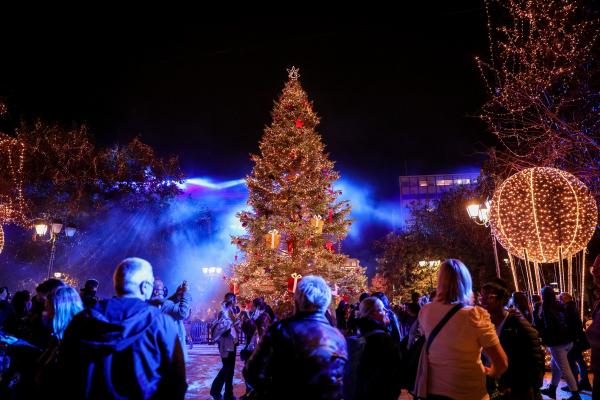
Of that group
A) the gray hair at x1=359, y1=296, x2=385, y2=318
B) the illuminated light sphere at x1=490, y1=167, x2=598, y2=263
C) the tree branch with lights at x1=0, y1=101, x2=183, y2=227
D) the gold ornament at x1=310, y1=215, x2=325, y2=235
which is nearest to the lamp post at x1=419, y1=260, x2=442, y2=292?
the gold ornament at x1=310, y1=215, x2=325, y2=235

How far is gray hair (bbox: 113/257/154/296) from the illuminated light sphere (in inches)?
323

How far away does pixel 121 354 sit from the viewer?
2781mm

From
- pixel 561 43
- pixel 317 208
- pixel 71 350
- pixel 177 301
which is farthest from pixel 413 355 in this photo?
pixel 317 208

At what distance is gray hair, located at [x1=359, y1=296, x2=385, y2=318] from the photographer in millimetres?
4238

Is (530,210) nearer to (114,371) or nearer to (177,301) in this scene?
(177,301)

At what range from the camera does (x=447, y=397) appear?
3.22 meters

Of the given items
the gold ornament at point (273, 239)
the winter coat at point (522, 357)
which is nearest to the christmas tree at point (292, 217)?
the gold ornament at point (273, 239)

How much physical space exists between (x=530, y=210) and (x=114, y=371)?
8.59 m

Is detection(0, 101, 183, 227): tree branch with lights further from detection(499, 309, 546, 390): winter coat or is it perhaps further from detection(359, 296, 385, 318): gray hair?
detection(499, 309, 546, 390): winter coat

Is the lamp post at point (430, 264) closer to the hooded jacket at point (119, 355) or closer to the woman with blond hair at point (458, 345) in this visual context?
the woman with blond hair at point (458, 345)

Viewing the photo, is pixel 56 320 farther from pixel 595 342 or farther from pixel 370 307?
pixel 595 342

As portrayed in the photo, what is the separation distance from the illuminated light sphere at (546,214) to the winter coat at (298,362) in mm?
7304

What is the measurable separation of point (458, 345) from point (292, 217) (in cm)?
1621

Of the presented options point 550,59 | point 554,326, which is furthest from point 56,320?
point 550,59
